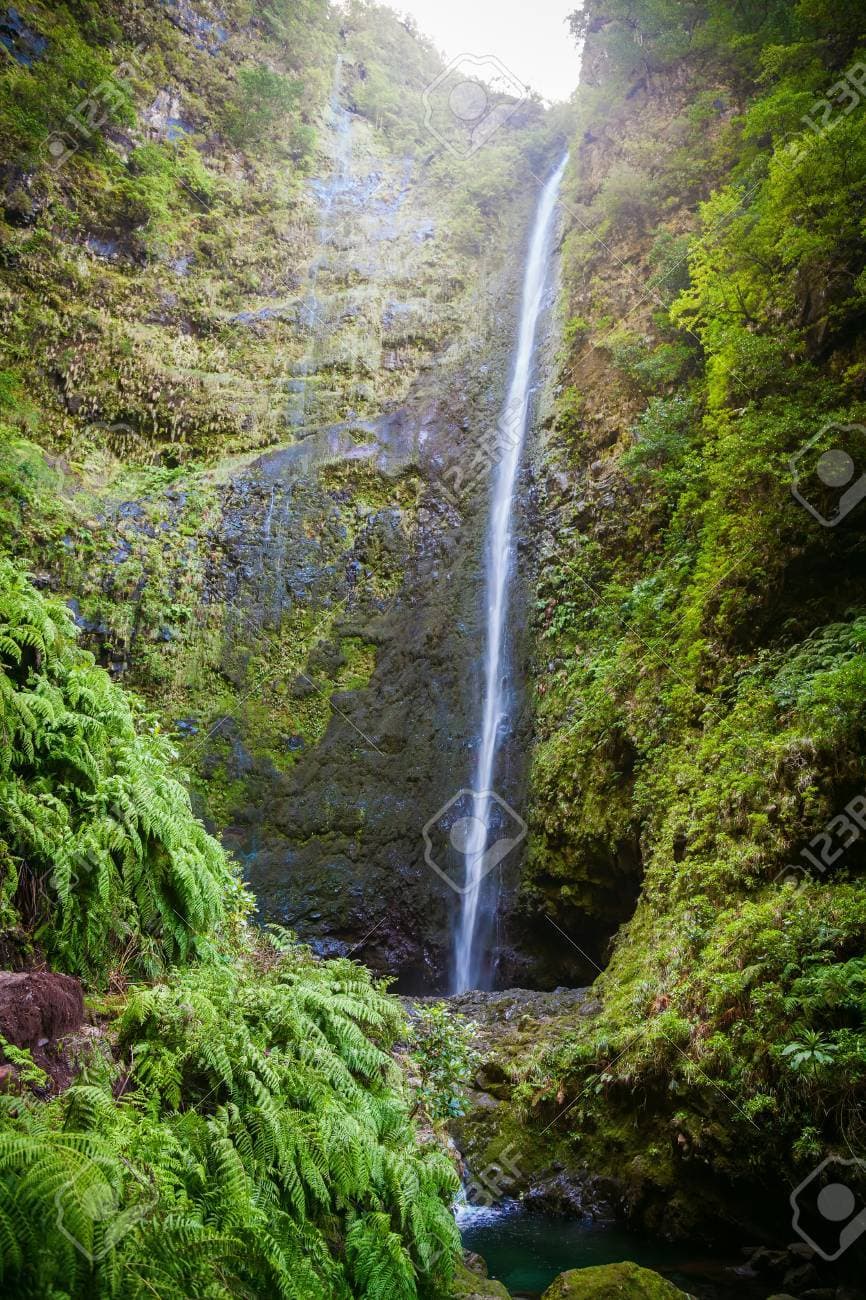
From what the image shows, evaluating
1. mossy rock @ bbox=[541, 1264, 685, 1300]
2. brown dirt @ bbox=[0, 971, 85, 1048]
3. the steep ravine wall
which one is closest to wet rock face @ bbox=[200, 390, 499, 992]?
the steep ravine wall

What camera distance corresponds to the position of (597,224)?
590 inches

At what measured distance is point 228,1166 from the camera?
296 cm

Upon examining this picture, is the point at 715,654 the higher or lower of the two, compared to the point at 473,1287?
higher

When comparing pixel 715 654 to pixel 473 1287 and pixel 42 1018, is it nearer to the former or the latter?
pixel 473 1287

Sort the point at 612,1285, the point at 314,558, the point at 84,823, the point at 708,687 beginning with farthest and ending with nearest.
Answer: the point at 314,558 < the point at 708,687 < the point at 84,823 < the point at 612,1285

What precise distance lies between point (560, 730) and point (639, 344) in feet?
20.4

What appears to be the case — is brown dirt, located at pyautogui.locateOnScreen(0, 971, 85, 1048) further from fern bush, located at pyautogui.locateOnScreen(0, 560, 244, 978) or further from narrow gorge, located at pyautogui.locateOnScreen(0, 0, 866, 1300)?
fern bush, located at pyautogui.locateOnScreen(0, 560, 244, 978)

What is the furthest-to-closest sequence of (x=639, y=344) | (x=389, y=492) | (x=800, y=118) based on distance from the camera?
(x=389, y=492) → (x=639, y=344) → (x=800, y=118)

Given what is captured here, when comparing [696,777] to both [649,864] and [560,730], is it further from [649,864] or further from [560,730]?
[560,730]

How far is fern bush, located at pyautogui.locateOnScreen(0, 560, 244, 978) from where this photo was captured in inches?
166

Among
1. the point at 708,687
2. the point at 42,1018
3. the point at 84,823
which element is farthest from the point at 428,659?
the point at 42,1018

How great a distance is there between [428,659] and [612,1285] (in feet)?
30.4

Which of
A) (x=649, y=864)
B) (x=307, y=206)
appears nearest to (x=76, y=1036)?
(x=649, y=864)

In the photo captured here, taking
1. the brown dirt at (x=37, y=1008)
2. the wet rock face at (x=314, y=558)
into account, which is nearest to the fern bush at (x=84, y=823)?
the brown dirt at (x=37, y=1008)
